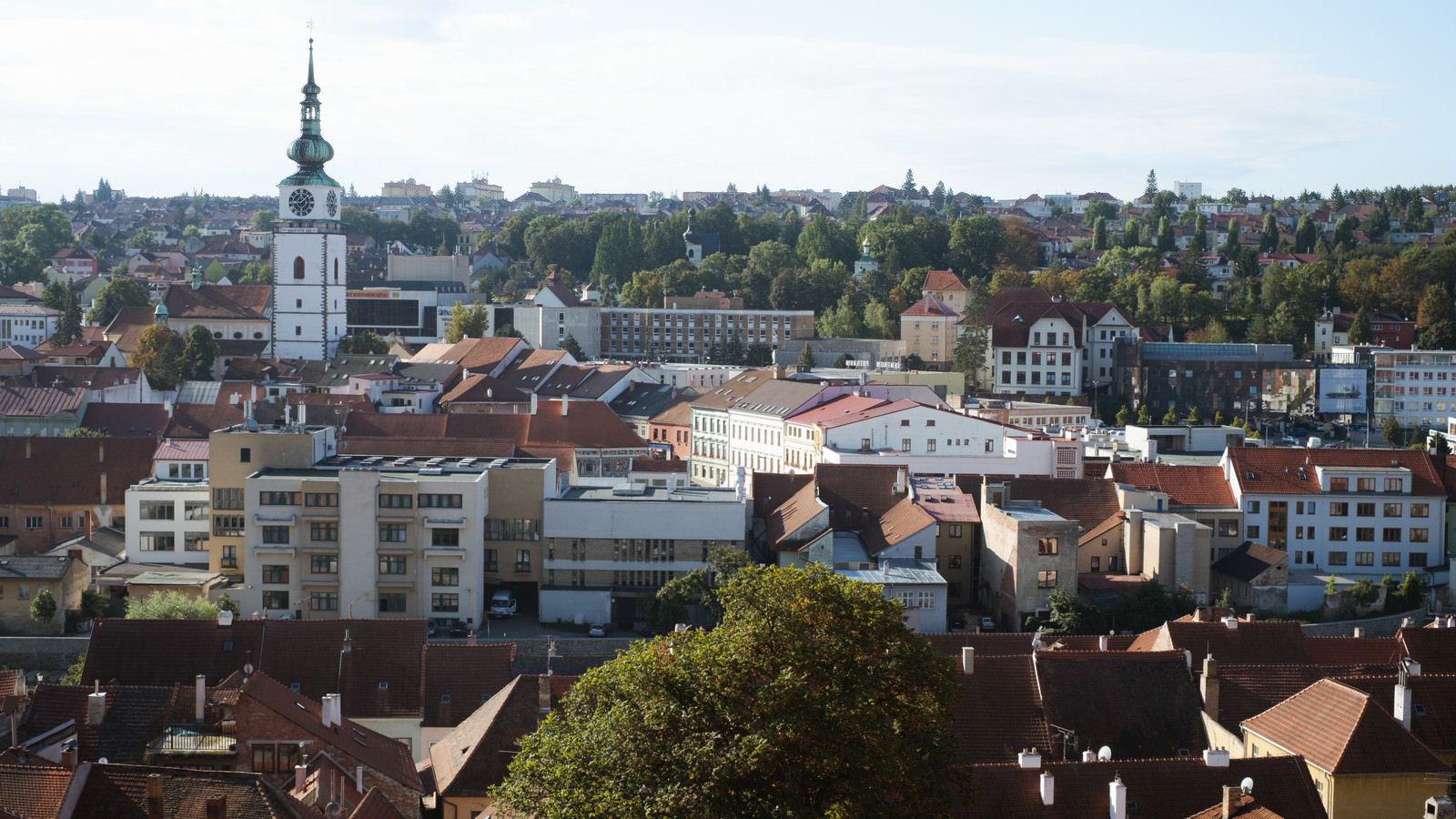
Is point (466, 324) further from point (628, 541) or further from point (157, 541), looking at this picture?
point (628, 541)

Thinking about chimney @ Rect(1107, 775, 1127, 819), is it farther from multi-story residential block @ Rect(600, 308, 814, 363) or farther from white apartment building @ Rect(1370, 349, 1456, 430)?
multi-story residential block @ Rect(600, 308, 814, 363)

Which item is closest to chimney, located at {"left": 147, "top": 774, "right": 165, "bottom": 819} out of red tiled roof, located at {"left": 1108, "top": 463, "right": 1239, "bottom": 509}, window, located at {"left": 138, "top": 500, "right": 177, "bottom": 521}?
window, located at {"left": 138, "top": 500, "right": 177, "bottom": 521}

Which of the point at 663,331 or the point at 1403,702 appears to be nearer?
the point at 1403,702

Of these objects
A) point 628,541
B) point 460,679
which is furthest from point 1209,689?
point 628,541

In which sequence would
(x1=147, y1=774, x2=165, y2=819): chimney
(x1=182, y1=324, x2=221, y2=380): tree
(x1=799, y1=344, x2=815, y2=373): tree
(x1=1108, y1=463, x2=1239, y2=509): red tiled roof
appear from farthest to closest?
(x1=799, y1=344, x2=815, y2=373): tree < (x1=182, y1=324, x2=221, y2=380): tree < (x1=1108, y1=463, x2=1239, y2=509): red tiled roof < (x1=147, y1=774, x2=165, y2=819): chimney

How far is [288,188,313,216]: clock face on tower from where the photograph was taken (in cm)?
9688

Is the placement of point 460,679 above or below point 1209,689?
below

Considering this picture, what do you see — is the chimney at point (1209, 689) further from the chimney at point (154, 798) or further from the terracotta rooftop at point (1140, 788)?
the chimney at point (154, 798)

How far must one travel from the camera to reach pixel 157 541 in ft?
169

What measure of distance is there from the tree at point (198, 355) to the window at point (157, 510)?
4236 cm

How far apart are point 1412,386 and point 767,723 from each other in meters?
82.4

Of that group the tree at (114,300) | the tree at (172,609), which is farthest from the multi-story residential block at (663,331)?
the tree at (172,609)

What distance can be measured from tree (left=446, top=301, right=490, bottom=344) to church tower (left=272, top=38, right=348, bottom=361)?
938 cm

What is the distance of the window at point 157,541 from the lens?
5138 cm
